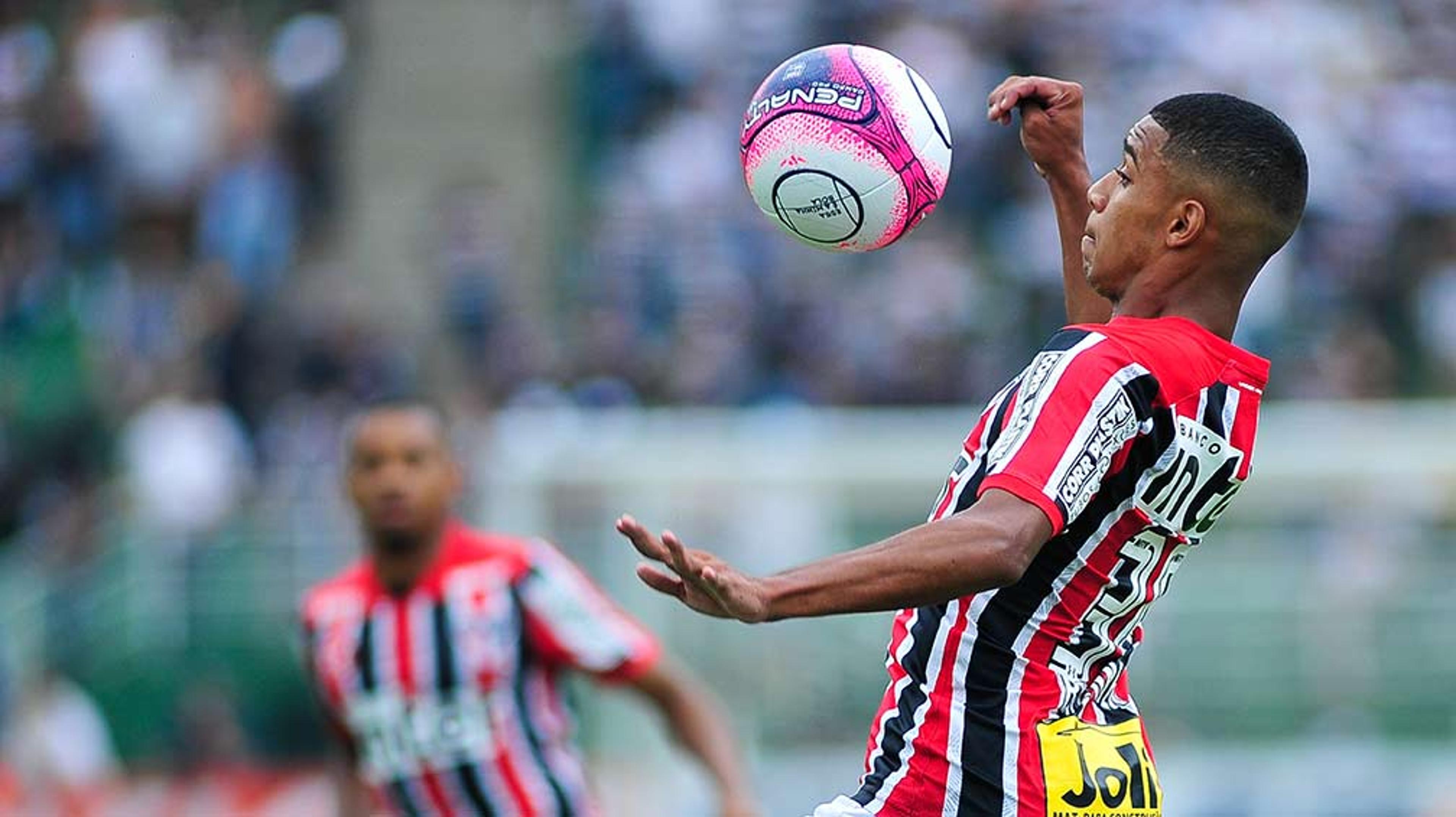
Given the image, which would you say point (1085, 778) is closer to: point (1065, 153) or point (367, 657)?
point (1065, 153)

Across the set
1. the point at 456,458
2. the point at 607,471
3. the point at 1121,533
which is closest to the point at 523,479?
the point at 607,471

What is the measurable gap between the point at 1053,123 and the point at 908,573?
1666mm

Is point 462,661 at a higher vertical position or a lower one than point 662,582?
lower

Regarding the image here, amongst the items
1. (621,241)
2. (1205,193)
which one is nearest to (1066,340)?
(1205,193)

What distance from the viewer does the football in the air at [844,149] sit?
495 centimetres

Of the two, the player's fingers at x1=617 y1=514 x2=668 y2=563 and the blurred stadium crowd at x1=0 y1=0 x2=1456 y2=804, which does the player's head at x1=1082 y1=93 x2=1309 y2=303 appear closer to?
the player's fingers at x1=617 y1=514 x2=668 y2=563

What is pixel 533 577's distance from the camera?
688cm

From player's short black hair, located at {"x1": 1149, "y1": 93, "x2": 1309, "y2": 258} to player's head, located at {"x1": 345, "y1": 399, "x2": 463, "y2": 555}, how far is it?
121 inches

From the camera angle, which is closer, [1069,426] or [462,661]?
[1069,426]

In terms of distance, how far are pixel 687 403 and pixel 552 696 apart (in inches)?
303

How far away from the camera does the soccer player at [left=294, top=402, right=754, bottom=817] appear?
678 cm

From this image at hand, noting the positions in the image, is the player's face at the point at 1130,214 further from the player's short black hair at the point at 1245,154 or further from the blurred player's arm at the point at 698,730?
the blurred player's arm at the point at 698,730

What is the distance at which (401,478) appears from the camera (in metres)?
6.97

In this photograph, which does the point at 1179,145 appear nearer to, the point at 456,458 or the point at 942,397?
the point at 456,458
